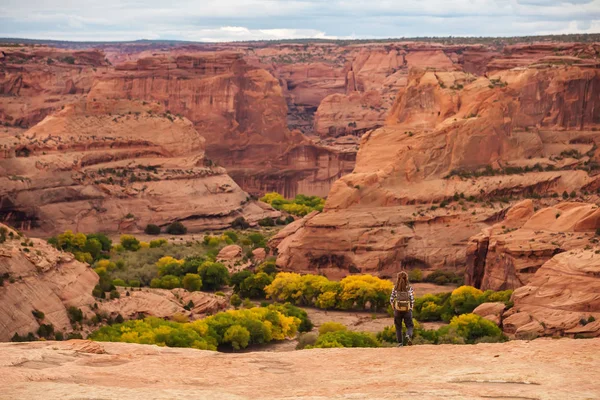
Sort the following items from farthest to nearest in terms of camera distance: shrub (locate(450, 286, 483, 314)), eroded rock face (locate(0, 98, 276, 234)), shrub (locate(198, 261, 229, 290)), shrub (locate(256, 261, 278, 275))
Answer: eroded rock face (locate(0, 98, 276, 234))
shrub (locate(256, 261, 278, 275))
shrub (locate(198, 261, 229, 290))
shrub (locate(450, 286, 483, 314))

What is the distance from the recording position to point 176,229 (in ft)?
267

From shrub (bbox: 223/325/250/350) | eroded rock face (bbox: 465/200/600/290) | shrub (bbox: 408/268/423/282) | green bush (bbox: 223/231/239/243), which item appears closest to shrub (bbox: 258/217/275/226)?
green bush (bbox: 223/231/239/243)

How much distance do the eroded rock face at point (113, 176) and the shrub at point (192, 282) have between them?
17874 millimetres

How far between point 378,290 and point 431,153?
44.5 feet

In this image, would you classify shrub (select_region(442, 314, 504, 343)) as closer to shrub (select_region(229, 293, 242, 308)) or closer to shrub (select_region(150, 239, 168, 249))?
shrub (select_region(229, 293, 242, 308))

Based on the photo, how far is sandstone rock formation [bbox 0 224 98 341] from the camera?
40875 millimetres

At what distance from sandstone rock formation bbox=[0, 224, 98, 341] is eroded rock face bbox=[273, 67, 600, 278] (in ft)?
55.9

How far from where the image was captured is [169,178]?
84625mm

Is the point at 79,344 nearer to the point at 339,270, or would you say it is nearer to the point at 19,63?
the point at 339,270

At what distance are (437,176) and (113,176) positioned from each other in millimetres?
27779

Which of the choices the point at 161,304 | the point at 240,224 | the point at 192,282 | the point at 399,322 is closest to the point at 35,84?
the point at 240,224

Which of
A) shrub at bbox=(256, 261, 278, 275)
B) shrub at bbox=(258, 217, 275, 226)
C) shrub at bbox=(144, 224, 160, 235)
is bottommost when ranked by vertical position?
shrub at bbox=(258, 217, 275, 226)

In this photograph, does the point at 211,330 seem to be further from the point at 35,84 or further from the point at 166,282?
the point at 35,84

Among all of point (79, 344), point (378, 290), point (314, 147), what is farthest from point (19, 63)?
point (79, 344)
